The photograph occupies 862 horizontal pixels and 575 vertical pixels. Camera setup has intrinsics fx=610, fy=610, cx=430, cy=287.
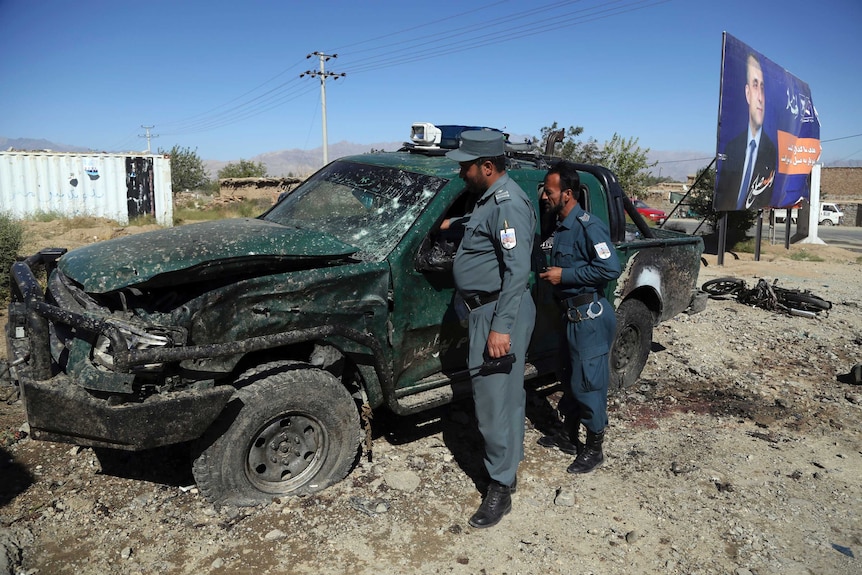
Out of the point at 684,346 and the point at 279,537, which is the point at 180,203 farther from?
the point at 279,537

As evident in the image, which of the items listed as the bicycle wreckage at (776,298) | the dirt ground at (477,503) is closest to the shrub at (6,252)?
the dirt ground at (477,503)

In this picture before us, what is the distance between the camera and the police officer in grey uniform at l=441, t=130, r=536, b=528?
9.80 ft

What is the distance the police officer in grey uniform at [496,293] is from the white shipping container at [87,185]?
57.5 ft

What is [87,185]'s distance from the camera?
61.8 feet

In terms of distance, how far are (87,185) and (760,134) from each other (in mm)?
18962

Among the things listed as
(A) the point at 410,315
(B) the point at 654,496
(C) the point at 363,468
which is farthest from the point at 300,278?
(B) the point at 654,496

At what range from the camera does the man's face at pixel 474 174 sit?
308 cm

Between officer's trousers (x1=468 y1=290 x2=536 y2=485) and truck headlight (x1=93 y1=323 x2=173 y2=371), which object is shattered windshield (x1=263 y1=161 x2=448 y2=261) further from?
truck headlight (x1=93 y1=323 x2=173 y2=371)

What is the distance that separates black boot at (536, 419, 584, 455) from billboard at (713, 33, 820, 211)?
10449 mm

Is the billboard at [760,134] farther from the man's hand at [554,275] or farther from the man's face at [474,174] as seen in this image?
the man's face at [474,174]

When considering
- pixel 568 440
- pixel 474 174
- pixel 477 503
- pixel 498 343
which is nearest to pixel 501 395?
pixel 498 343

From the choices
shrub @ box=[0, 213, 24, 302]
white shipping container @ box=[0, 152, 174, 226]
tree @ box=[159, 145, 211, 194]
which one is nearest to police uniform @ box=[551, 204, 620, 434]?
shrub @ box=[0, 213, 24, 302]

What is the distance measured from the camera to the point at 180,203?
965 inches

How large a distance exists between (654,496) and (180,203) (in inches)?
957
